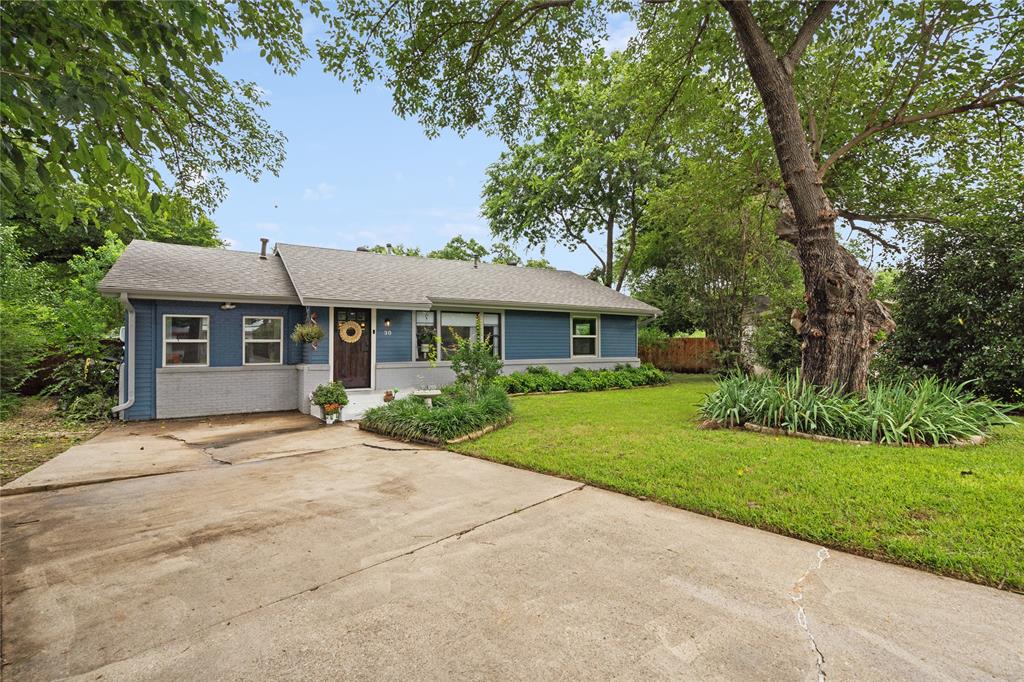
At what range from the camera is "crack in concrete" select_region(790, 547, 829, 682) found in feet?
6.33

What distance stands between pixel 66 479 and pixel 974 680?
24.4ft

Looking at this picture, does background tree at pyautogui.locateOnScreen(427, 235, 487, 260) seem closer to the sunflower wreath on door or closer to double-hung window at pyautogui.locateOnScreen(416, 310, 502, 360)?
double-hung window at pyautogui.locateOnScreen(416, 310, 502, 360)

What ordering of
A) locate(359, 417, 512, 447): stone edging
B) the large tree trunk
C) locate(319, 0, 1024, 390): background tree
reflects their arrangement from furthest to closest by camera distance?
1. the large tree trunk
2. locate(319, 0, 1024, 390): background tree
3. locate(359, 417, 512, 447): stone edging

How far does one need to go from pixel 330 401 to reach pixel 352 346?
7.43 feet

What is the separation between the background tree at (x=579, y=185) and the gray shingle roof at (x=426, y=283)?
204 inches

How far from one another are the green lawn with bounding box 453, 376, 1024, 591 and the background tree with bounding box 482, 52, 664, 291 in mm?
15011

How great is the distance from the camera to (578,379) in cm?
1319

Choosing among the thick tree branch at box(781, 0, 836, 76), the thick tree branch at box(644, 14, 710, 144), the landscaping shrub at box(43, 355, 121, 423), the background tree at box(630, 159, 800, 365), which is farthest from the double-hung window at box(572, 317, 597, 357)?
the landscaping shrub at box(43, 355, 121, 423)

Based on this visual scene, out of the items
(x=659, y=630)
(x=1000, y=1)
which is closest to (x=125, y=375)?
(x=659, y=630)

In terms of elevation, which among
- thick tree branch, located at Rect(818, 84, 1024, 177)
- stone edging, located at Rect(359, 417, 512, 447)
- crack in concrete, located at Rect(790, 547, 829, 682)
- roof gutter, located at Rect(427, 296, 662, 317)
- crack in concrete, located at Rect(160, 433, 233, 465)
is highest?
thick tree branch, located at Rect(818, 84, 1024, 177)

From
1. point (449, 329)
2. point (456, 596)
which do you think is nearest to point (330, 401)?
point (449, 329)

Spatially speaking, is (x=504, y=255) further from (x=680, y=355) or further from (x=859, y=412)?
(x=859, y=412)

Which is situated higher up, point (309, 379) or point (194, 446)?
point (309, 379)

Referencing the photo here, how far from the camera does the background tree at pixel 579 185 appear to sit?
19297mm
